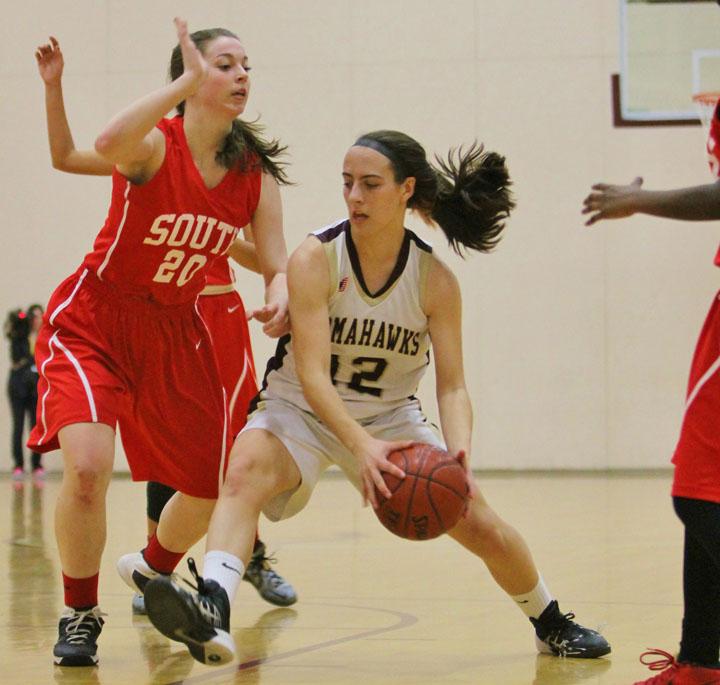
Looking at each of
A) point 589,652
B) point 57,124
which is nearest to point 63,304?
point 57,124

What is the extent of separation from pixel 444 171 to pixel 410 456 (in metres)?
1.14

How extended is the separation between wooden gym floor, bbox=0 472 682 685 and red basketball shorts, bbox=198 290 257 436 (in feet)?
2.92

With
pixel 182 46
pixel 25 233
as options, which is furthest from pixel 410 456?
pixel 25 233

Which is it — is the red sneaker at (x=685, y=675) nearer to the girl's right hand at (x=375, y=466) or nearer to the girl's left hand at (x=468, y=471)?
the girl's left hand at (x=468, y=471)

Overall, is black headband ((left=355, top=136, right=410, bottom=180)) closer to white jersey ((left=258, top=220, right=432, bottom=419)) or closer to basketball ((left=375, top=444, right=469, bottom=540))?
white jersey ((left=258, top=220, right=432, bottom=419))

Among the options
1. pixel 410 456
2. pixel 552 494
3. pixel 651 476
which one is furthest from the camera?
pixel 651 476

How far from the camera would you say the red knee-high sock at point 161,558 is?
187 inches

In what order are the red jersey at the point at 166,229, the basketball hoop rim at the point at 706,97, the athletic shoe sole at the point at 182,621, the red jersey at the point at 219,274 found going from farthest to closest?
the basketball hoop rim at the point at 706,97
the red jersey at the point at 219,274
the red jersey at the point at 166,229
the athletic shoe sole at the point at 182,621

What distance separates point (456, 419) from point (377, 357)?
13.6 inches

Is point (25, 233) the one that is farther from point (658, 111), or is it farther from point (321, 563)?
point (321, 563)

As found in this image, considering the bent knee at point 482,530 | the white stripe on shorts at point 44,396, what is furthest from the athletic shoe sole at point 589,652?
the white stripe on shorts at point 44,396

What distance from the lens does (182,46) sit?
3.90 meters

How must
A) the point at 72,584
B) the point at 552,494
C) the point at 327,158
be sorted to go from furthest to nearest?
the point at 327,158 → the point at 552,494 → the point at 72,584

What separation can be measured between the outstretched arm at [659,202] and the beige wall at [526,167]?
902 centimetres
